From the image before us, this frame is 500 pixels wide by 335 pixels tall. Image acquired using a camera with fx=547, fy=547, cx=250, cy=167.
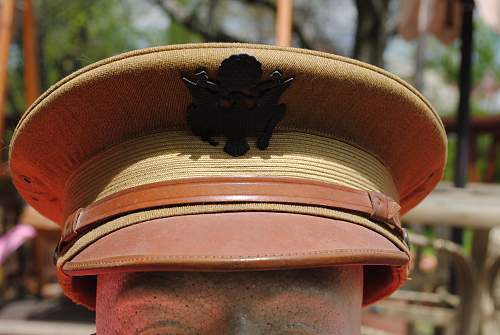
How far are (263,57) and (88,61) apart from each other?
1.19 ft

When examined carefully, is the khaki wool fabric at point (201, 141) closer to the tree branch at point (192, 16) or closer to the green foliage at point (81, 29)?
the tree branch at point (192, 16)

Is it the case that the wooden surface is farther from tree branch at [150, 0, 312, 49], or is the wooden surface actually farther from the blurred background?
tree branch at [150, 0, 312, 49]

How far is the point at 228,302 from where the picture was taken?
78 cm

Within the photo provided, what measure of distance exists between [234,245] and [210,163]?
159 millimetres

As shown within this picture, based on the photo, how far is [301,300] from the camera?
800mm

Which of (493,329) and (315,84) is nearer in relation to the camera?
(315,84)

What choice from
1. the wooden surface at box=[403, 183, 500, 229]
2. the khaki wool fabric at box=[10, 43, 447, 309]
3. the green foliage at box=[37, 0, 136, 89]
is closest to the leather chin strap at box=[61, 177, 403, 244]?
the khaki wool fabric at box=[10, 43, 447, 309]

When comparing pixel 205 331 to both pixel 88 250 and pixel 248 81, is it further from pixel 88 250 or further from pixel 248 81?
pixel 248 81

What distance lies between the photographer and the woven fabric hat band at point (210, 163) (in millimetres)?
814

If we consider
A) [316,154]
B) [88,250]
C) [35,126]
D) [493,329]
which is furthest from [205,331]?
[493,329]

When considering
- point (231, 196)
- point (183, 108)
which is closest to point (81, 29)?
point (183, 108)

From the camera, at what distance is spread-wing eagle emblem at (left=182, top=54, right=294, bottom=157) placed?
0.76 metres

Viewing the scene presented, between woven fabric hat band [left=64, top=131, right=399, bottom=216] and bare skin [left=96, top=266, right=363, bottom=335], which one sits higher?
woven fabric hat band [left=64, top=131, right=399, bottom=216]

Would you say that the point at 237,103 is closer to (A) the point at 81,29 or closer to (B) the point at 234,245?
(B) the point at 234,245
